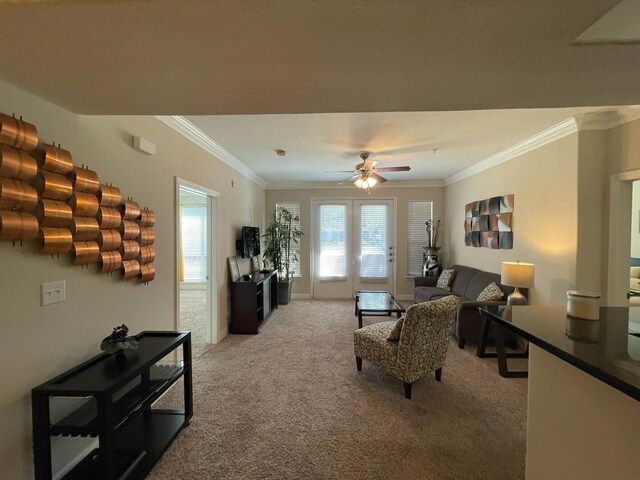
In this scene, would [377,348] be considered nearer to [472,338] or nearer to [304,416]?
[304,416]

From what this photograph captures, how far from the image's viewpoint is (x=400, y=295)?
20.7 ft

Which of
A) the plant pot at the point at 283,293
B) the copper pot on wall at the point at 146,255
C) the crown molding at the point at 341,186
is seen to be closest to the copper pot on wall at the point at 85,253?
the copper pot on wall at the point at 146,255

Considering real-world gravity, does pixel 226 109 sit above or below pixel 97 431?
above

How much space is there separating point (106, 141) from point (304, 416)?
2556 mm

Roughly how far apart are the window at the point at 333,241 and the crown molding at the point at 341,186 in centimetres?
46

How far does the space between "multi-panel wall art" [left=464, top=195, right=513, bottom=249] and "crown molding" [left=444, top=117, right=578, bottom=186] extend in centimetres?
56

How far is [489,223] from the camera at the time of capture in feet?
14.4

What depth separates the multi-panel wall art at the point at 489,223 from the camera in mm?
3928

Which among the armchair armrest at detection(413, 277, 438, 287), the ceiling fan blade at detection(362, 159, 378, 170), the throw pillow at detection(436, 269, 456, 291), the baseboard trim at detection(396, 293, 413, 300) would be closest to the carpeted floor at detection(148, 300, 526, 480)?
the throw pillow at detection(436, 269, 456, 291)

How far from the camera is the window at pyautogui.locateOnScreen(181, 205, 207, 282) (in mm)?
7020

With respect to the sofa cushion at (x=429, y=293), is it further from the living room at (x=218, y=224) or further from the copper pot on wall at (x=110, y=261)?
the copper pot on wall at (x=110, y=261)

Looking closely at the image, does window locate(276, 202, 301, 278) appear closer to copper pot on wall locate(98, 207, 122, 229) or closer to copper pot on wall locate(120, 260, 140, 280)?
copper pot on wall locate(120, 260, 140, 280)

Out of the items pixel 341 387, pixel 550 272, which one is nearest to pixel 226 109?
pixel 341 387

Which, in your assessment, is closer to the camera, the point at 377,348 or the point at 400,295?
the point at 377,348
